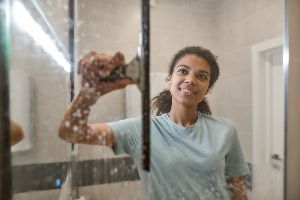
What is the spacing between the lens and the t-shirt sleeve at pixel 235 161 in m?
0.76

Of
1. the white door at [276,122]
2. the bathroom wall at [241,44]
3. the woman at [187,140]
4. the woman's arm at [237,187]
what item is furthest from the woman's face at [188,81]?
the white door at [276,122]

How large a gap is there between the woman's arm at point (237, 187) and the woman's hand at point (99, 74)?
0.52 metres

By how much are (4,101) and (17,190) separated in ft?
0.48

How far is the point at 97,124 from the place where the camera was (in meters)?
0.58

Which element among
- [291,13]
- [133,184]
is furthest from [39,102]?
[291,13]

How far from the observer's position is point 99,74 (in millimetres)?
428

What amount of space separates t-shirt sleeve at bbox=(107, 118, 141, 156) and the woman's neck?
0.51 ft

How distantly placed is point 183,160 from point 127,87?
33cm

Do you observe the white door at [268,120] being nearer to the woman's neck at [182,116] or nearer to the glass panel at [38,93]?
the woman's neck at [182,116]

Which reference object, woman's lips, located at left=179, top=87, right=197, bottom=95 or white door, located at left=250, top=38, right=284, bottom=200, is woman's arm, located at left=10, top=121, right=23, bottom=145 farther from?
white door, located at left=250, top=38, right=284, bottom=200

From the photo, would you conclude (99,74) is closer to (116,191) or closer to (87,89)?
(87,89)

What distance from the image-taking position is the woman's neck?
724 millimetres

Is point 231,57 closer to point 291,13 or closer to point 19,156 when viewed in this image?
point 291,13

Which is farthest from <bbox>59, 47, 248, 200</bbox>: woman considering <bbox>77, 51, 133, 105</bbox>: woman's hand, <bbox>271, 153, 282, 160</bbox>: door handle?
<bbox>271, 153, 282, 160</bbox>: door handle
